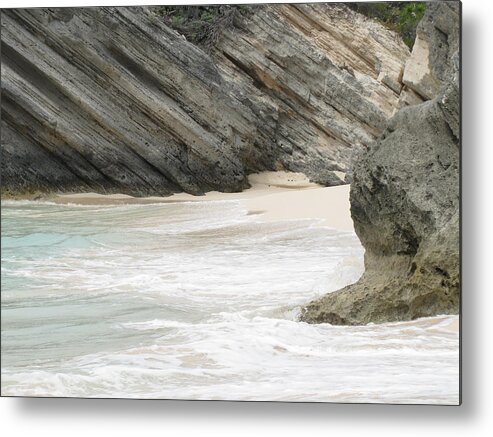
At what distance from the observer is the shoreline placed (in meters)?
6.20

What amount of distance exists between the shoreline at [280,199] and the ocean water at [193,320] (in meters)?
0.07

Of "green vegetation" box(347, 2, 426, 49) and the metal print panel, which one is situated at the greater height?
"green vegetation" box(347, 2, 426, 49)

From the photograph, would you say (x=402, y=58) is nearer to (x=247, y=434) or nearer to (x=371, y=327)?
(x=371, y=327)

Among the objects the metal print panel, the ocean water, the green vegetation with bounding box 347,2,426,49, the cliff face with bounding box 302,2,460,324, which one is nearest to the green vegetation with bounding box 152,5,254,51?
the metal print panel

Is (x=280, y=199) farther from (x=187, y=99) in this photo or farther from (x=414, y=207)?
(x=187, y=99)

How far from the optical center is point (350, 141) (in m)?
6.80

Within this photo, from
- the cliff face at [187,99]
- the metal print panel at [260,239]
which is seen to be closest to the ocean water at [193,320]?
the metal print panel at [260,239]

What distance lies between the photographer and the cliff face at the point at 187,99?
667cm

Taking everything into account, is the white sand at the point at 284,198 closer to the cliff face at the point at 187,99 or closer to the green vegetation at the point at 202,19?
the cliff face at the point at 187,99

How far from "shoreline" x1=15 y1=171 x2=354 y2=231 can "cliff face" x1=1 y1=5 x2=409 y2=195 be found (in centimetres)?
8

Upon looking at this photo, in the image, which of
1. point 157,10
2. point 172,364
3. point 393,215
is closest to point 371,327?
point 393,215

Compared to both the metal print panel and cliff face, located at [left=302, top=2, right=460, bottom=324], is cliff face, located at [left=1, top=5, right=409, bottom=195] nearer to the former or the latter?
the metal print panel

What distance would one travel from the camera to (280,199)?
659cm

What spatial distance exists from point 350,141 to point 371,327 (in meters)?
1.43
